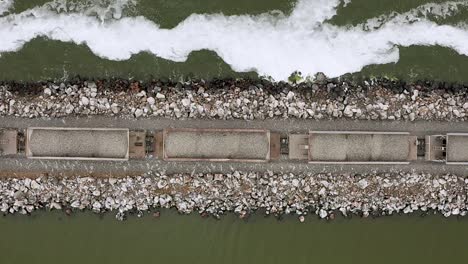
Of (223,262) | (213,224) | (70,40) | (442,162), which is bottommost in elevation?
(223,262)

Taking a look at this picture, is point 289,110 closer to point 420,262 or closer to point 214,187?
point 214,187

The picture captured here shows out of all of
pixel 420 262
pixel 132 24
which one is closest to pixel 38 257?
A: pixel 132 24

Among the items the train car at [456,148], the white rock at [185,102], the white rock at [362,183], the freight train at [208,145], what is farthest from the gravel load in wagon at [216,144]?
the train car at [456,148]

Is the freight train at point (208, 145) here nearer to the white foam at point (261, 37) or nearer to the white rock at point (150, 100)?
the white rock at point (150, 100)

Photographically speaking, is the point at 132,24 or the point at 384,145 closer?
the point at 384,145

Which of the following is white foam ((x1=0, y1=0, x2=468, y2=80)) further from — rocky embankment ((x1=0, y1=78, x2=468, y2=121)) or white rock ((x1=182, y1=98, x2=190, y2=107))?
white rock ((x1=182, y1=98, x2=190, y2=107))

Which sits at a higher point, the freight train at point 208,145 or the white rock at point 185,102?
the white rock at point 185,102
